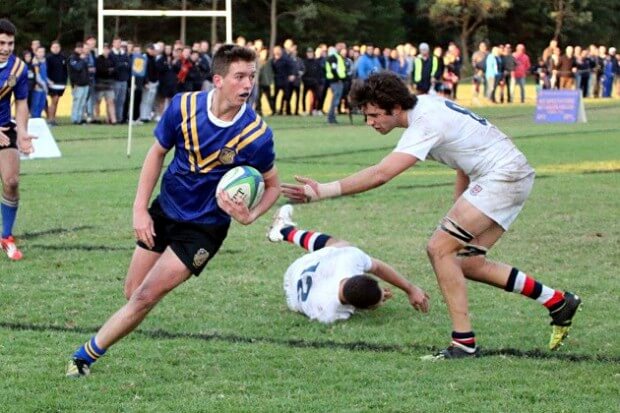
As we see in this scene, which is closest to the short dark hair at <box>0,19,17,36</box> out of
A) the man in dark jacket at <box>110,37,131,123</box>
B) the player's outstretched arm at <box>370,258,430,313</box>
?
the player's outstretched arm at <box>370,258,430,313</box>

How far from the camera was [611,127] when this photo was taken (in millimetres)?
31453

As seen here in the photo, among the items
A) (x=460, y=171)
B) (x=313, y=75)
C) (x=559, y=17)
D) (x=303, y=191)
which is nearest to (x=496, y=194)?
(x=460, y=171)

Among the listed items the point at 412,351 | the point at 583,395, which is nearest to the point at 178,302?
the point at 412,351

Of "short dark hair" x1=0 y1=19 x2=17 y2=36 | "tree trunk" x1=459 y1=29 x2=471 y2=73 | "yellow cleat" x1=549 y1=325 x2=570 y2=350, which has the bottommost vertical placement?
"tree trunk" x1=459 y1=29 x2=471 y2=73

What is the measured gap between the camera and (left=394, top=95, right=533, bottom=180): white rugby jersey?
733 cm

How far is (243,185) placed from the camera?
267 inches

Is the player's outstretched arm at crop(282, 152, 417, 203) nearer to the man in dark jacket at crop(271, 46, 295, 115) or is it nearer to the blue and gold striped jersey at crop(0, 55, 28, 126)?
the blue and gold striped jersey at crop(0, 55, 28, 126)

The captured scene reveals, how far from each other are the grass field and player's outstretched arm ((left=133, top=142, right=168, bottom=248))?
0.80 meters

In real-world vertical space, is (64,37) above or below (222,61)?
below

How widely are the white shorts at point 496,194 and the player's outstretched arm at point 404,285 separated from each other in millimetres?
1231

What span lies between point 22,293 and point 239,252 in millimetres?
2638

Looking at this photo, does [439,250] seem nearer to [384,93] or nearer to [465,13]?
[384,93]

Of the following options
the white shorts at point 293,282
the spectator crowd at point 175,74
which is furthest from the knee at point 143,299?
the spectator crowd at point 175,74

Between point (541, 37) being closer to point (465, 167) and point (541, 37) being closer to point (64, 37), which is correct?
point (64, 37)
